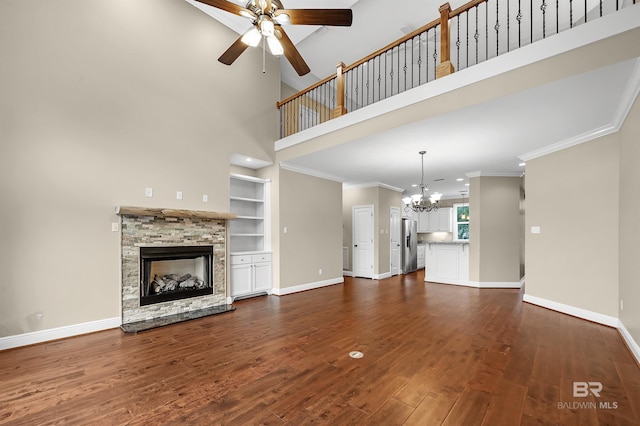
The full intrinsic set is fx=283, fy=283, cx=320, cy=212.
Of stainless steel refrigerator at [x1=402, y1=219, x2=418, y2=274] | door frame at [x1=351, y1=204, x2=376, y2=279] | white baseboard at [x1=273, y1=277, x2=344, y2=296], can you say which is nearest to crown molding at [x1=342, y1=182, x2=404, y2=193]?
door frame at [x1=351, y1=204, x2=376, y2=279]

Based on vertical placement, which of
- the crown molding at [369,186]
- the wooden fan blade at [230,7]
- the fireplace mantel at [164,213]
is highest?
the wooden fan blade at [230,7]

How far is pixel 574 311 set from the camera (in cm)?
427

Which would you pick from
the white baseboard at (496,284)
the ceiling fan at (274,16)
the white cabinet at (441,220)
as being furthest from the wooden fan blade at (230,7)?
the white cabinet at (441,220)

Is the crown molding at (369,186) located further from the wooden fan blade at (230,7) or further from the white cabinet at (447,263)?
the wooden fan blade at (230,7)

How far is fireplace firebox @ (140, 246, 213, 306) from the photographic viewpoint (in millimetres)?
4066

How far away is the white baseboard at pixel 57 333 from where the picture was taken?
310cm

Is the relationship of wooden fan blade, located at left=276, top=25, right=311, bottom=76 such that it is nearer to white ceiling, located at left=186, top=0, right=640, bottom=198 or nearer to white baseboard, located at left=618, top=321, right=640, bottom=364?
white ceiling, located at left=186, top=0, right=640, bottom=198

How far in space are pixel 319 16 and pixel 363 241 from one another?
6.00 meters

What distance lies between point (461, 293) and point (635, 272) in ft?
10.2

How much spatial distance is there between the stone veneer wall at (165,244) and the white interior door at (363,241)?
4136mm

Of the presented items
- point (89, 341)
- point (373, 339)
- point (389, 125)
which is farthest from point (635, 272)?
point (89, 341)

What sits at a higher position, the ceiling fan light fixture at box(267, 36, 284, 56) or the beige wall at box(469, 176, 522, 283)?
the ceiling fan light fixture at box(267, 36, 284, 56)

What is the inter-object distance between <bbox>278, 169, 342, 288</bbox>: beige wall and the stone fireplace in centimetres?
133

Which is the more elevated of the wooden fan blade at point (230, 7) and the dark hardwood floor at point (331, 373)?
the wooden fan blade at point (230, 7)
